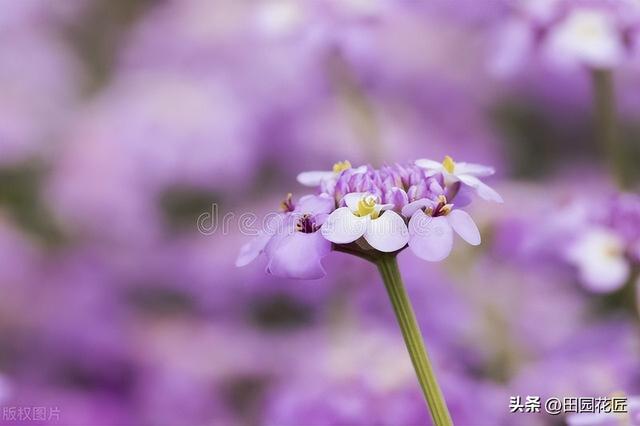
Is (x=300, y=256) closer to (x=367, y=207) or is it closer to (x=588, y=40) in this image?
(x=367, y=207)

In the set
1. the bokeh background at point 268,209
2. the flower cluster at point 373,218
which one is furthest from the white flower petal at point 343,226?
the bokeh background at point 268,209

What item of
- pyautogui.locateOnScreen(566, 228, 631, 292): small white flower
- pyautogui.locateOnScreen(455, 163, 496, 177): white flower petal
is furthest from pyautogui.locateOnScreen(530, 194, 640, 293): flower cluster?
pyautogui.locateOnScreen(455, 163, 496, 177): white flower petal

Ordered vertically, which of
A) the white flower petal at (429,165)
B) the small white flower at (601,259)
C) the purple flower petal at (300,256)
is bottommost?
the purple flower petal at (300,256)

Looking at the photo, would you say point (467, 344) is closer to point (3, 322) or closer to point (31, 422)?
point (31, 422)

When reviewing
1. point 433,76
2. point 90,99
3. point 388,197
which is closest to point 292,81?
point 433,76

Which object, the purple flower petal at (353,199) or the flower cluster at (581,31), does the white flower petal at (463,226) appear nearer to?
the purple flower petal at (353,199)

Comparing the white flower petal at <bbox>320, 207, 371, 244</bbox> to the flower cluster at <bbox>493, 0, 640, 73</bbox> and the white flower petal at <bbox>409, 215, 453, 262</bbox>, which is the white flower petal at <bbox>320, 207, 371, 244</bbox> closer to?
the white flower petal at <bbox>409, 215, 453, 262</bbox>

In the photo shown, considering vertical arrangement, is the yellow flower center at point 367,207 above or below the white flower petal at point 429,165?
below
